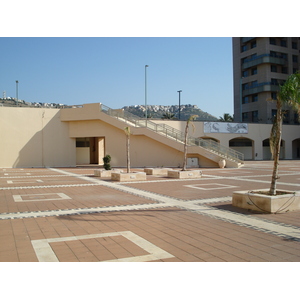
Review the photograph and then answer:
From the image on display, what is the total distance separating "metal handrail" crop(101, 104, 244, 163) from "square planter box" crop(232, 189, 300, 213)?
19994 mm

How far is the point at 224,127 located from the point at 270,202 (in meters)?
30.6

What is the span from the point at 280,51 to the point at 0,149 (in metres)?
45.3

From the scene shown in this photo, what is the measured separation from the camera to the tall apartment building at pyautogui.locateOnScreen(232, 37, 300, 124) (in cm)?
5372

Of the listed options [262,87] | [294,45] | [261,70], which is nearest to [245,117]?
[262,87]

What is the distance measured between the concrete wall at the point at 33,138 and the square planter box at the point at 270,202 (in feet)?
87.1

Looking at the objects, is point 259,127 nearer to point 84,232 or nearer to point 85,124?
point 85,124

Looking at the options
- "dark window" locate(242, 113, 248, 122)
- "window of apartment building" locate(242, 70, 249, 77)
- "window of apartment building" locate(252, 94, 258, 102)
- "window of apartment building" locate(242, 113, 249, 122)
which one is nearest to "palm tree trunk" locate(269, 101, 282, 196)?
"window of apartment building" locate(252, 94, 258, 102)

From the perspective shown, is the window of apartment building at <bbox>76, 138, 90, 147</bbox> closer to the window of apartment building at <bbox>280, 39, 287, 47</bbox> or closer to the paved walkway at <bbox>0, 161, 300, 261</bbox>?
the paved walkway at <bbox>0, 161, 300, 261</bbox>

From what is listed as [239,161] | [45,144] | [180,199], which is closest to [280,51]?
[239,161]

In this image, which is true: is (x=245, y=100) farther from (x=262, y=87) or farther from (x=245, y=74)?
(x=262, y=87)

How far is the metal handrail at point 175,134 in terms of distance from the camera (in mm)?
29328

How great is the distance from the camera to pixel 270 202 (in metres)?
8.64

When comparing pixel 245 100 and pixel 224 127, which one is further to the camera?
pixel 245 100

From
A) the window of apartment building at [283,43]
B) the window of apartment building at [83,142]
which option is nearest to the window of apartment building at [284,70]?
the window of apartment building at [283,43]
